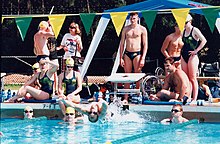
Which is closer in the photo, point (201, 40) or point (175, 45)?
point (201, 40)

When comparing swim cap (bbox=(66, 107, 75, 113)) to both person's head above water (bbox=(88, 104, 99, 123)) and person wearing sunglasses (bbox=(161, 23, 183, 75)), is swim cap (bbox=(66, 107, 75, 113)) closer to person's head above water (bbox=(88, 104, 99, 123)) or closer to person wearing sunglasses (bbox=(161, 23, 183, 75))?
person's head above water (bbox=(88, 104, 99, 123))

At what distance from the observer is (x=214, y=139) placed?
765 centimetres

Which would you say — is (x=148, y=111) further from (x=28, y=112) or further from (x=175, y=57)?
(x=28, y=112)

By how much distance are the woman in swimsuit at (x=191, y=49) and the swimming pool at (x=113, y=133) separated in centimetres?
137

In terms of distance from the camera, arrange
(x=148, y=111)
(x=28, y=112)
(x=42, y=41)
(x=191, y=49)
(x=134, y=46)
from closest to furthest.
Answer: (x=148, y=111)
(x=28, y=112)
(x=191, y=49)
(x=134, y=46)
(x=42, y=41)

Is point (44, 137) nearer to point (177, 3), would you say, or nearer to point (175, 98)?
point (175, 98)

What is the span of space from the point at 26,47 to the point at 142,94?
14.4 meters

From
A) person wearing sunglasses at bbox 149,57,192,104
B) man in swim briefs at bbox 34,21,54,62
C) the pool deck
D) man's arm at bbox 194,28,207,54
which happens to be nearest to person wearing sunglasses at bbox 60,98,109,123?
the pool deck

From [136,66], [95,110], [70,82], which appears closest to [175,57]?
[136,66]

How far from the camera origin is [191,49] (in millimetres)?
10359

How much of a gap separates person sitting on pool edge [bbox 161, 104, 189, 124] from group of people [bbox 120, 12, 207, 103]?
55cm

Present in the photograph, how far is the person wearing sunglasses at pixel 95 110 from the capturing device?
29.2 feet

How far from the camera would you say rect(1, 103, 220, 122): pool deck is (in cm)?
931

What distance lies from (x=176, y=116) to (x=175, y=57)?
1677 mm
